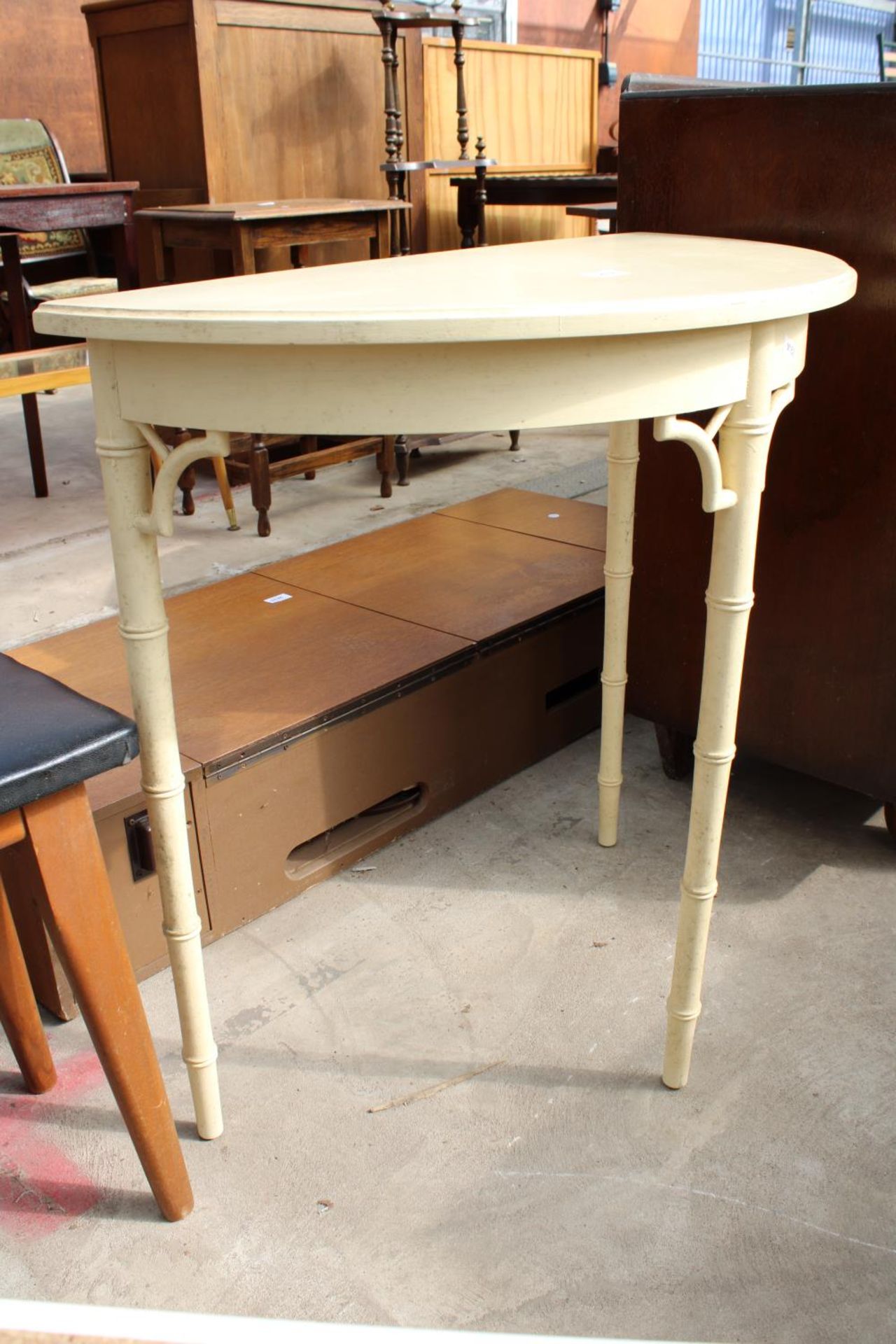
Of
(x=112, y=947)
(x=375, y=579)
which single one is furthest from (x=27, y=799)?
(x=375, y=579)

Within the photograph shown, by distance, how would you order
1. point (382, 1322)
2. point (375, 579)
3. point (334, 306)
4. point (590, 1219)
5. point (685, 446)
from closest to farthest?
point (334, 306)
point (382, 1322)
point (590, 1219)
point (685, 446)
point (375, 579)

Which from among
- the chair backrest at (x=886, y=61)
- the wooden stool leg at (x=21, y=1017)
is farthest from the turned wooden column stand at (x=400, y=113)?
the chair backrest at (x=886, y=61)

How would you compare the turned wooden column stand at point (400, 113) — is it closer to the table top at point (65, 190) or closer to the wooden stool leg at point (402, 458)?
the wooden stool leg at point (402, 458)

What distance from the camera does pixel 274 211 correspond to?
2998 millimetres

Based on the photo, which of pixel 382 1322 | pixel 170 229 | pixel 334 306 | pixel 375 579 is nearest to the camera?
pixel 334 306

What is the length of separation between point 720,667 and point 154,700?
1.73ft

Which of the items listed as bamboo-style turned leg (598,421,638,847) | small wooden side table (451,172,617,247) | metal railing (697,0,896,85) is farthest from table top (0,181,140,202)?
metal railing (697,0,896,85)

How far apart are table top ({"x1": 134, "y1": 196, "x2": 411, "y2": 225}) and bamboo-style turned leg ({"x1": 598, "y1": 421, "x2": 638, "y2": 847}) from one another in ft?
5.92

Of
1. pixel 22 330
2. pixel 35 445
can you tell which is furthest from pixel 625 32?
pixel 35 445

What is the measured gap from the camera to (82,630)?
5.89ft

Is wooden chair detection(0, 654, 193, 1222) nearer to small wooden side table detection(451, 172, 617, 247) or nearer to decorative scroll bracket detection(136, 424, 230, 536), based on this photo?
decorative scroll bracket detection(136, 424, 230, 536)

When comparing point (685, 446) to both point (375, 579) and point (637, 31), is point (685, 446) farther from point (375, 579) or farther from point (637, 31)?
point (637, 31)

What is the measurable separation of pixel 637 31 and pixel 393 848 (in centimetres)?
868

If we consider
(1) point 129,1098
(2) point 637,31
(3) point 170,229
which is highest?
(2) point 637,31
